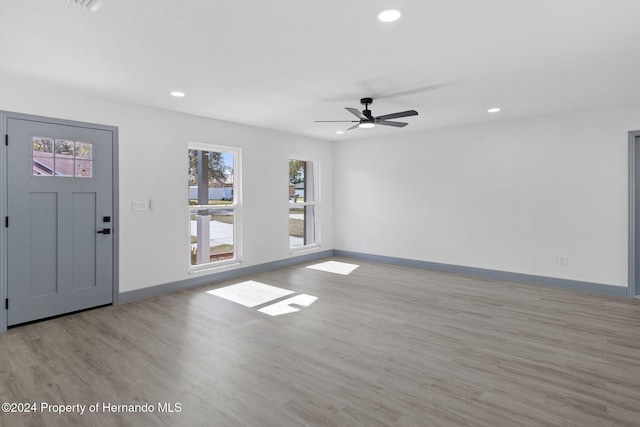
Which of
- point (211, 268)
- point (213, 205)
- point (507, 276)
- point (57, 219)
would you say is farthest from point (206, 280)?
point (507, 276)

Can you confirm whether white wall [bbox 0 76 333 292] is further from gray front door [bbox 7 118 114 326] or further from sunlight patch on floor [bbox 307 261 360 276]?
sunlight patch on floor [bbox 307 261 360 276]

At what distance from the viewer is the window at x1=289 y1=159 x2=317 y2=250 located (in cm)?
720

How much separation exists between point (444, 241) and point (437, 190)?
0.94 m

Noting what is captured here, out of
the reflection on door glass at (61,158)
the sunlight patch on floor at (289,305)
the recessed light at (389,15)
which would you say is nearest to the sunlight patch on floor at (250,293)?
the sunlight patch on floor at (289,305)

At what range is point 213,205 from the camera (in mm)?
5664

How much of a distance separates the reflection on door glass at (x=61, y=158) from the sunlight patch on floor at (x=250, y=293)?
2.25 m

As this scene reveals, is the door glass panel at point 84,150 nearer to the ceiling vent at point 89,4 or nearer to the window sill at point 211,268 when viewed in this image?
the window sill at point 211,268

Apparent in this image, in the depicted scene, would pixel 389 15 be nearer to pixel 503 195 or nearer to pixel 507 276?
pixel 503 195

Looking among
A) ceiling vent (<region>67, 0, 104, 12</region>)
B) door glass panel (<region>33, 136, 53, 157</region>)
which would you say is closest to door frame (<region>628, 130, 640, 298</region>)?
ceiling vent (<region>67, 0, 104, 12</region>)

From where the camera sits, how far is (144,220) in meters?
4.73

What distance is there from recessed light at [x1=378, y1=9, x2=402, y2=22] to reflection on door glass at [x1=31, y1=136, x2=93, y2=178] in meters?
3.73

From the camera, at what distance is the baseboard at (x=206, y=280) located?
182 inches

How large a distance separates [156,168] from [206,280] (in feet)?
6.07

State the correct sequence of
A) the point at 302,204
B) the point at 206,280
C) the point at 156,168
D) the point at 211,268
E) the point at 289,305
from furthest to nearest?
the point at 302,204 < the point at 211,268 < the point at 206,280 < the point at 156,168 < the point at 289,305
